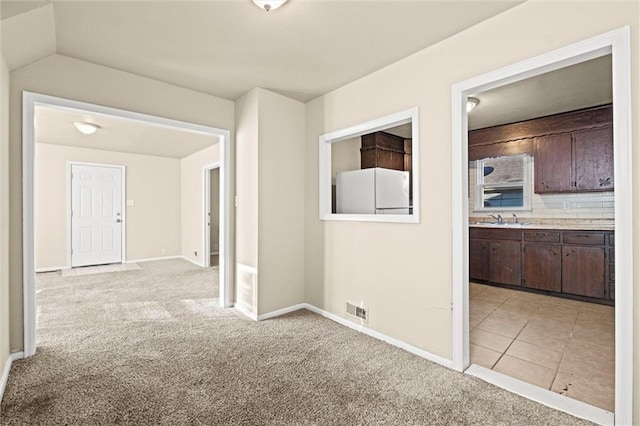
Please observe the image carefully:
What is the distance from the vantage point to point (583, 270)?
3734 millimetres

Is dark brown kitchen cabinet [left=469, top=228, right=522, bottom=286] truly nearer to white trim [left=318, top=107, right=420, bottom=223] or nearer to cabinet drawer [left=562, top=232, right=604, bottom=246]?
cabinet drawer [left=562, top=232, right=604, bottom=246]

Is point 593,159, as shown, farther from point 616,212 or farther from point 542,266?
point 616,212

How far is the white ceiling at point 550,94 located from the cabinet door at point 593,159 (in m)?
0.40

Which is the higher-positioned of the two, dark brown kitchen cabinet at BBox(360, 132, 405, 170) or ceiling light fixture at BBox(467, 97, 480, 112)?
ceiling light fixture at BBox(467, 97, 480, 112)

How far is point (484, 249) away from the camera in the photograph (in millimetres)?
4582

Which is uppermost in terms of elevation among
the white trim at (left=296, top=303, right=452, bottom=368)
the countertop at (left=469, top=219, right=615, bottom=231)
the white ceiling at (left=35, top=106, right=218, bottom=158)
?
the white ceiling at (left=35, top=106, right=218, bottom=158)

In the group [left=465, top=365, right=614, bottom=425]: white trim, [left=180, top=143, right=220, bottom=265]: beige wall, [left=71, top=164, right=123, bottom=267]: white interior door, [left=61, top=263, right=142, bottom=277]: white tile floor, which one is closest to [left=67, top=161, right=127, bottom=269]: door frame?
[left=71, top=164, right=123, bottom=267]: white interior door

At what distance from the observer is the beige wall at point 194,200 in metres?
6.35

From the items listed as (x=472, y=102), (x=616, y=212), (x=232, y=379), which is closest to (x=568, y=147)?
(x=472, y=102)

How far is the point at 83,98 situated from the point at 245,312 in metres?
2.51

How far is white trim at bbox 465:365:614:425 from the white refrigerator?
67.6 inches

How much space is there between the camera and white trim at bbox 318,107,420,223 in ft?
8.13

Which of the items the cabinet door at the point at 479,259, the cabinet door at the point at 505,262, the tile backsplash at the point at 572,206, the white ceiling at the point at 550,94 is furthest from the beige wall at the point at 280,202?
the tile backsplash at the point at 572,206

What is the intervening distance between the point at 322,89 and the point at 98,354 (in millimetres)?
3084
